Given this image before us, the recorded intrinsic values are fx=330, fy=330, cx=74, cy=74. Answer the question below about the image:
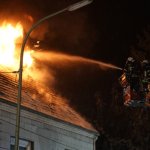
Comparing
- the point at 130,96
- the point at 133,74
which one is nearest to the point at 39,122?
the point at 130,96

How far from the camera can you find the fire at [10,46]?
17625 millimetres

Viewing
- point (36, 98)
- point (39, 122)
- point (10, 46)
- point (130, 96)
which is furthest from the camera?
point (10, 46)

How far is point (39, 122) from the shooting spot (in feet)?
47.3

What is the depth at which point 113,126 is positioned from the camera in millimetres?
36656

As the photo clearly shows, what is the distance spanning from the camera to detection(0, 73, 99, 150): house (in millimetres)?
12796

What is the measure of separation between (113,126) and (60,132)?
2197cm

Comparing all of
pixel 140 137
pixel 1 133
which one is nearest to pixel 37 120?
pixel 1 133

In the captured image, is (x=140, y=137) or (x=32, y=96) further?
(x=140, y=137)

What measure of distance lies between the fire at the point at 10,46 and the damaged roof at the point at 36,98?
4.28 ft

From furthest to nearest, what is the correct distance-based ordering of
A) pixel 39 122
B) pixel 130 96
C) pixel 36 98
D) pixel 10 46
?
pixel 10 46
pixel 36 98
pixel 39 122
pixel 130 96

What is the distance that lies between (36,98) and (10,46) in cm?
421

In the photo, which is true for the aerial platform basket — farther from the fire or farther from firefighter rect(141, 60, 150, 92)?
the fire

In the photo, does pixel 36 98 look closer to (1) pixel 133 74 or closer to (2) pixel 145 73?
(1) pixel 133 74

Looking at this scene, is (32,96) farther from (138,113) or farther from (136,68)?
(138,113)
